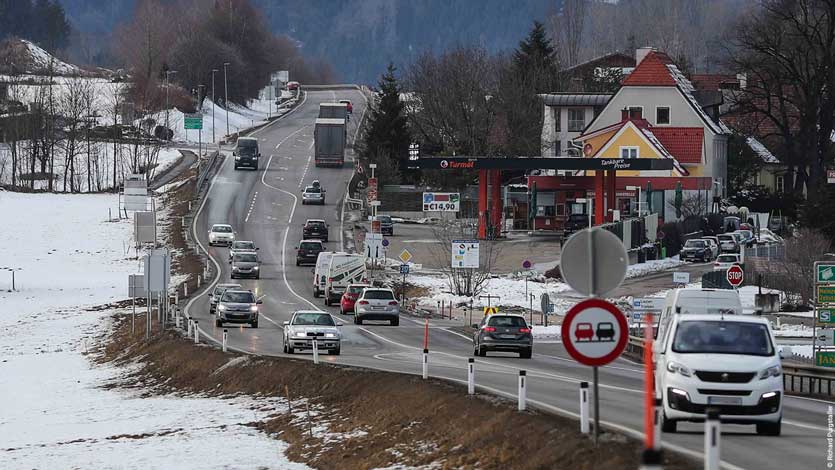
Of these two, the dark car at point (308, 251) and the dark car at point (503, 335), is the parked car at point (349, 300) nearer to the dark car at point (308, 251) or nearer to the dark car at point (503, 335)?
the dark car at point (308, 251)

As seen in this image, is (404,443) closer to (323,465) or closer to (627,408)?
(323,465)

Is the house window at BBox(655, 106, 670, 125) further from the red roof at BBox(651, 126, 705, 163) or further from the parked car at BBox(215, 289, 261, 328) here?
the parked car at BBox(215, 289, 261, 328)

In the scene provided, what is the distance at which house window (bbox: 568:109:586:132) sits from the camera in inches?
4776

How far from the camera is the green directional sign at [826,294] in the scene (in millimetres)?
34250

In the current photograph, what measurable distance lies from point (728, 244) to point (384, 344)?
142 feet

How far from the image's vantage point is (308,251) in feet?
265

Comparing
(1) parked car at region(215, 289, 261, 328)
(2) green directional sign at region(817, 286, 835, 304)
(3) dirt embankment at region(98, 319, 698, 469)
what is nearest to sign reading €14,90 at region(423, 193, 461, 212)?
(1) parked car at region(215, 289, 261, 328)

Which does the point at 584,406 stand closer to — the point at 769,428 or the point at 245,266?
the point at 769,428

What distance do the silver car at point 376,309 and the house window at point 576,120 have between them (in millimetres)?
68513

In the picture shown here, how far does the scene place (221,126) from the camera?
530ft

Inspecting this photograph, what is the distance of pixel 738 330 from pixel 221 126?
145464 millimetres

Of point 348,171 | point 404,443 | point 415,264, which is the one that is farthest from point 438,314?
point 348,171

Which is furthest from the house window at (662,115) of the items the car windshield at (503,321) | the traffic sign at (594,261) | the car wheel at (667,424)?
the traffic sign at (594,261)

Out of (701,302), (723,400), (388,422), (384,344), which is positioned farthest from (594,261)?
(384,344)
